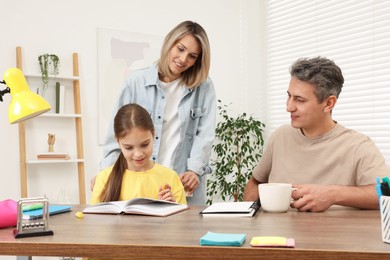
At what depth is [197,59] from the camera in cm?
228

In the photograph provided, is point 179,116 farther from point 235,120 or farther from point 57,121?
point 235,120

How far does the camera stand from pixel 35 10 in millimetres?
3639

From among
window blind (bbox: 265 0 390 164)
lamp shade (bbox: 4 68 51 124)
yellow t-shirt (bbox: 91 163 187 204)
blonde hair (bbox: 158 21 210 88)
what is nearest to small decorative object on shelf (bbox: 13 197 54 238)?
lamp shade (bbox: 4 68 51 124)

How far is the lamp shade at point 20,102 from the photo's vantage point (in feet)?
4.01

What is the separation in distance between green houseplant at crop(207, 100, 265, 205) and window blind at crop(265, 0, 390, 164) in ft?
0.89

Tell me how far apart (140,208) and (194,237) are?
17.3 inches

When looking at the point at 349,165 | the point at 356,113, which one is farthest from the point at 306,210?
the point at 356,113

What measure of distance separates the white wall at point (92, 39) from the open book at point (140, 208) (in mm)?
2230

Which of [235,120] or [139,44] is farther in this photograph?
[235,120]

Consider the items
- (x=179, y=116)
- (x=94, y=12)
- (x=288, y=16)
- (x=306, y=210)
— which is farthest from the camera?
(x=288, y=16)

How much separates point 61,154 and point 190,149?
163 centimetres

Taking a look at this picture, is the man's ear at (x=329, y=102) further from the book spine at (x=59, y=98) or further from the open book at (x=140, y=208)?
the book spine at (x=59, y=98)

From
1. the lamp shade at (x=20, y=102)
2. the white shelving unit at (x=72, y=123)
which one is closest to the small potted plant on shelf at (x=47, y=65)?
the white shelving unit at (x=72, y=123)

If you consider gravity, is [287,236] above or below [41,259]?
above
